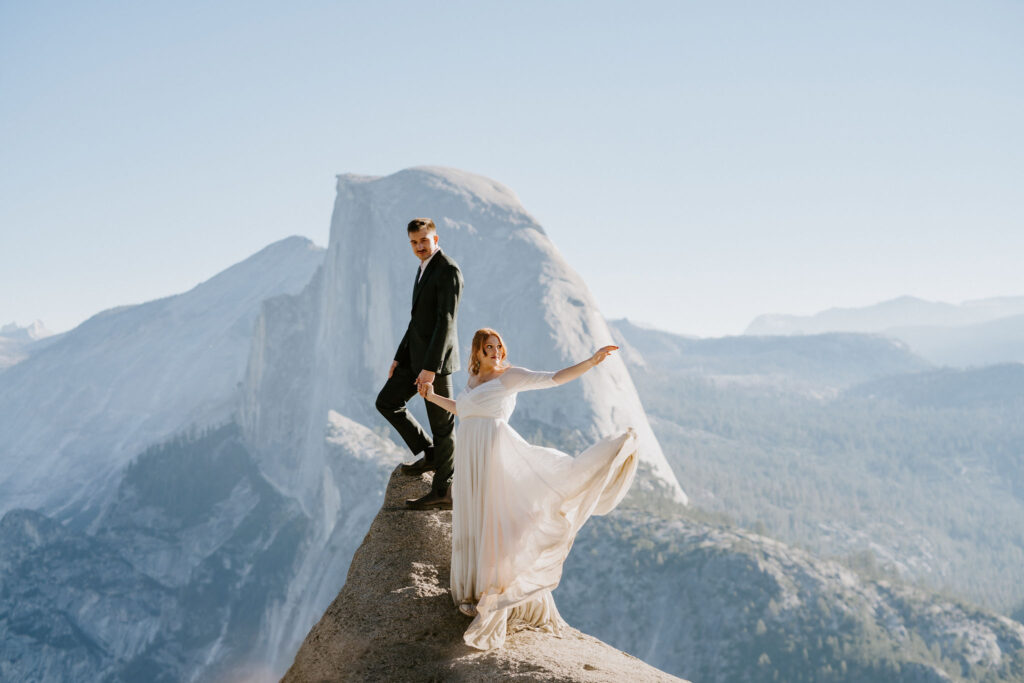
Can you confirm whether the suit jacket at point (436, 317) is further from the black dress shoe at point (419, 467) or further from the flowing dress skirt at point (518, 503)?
the black dress shoe at point (419, 467)

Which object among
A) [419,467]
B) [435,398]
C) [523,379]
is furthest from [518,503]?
[419,467]

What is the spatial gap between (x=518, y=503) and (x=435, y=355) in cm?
163

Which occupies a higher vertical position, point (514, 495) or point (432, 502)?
point (514, 495)

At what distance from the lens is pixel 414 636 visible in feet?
27.1

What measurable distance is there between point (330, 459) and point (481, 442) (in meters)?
85.4

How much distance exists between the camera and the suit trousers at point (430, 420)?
886cm

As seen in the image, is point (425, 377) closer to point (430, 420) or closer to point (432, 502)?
point (430, 420)

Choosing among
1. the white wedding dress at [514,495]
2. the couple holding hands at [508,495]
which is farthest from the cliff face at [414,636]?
the white wedding dress at [514,495]

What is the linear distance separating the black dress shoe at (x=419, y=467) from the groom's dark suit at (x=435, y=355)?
19.6 inches

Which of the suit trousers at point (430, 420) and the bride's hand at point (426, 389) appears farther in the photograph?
the suit trousers at point (430, 420)

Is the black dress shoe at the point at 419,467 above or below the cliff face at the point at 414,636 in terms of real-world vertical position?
above

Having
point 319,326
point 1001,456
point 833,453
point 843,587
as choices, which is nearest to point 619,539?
point 843,587

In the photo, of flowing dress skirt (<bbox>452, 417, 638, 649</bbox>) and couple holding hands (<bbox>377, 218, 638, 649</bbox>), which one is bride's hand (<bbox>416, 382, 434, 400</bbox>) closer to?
couple holding hands (<bbox>377, 218, 638, 649</bbox>)

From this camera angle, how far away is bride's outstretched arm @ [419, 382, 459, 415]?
8117mm
